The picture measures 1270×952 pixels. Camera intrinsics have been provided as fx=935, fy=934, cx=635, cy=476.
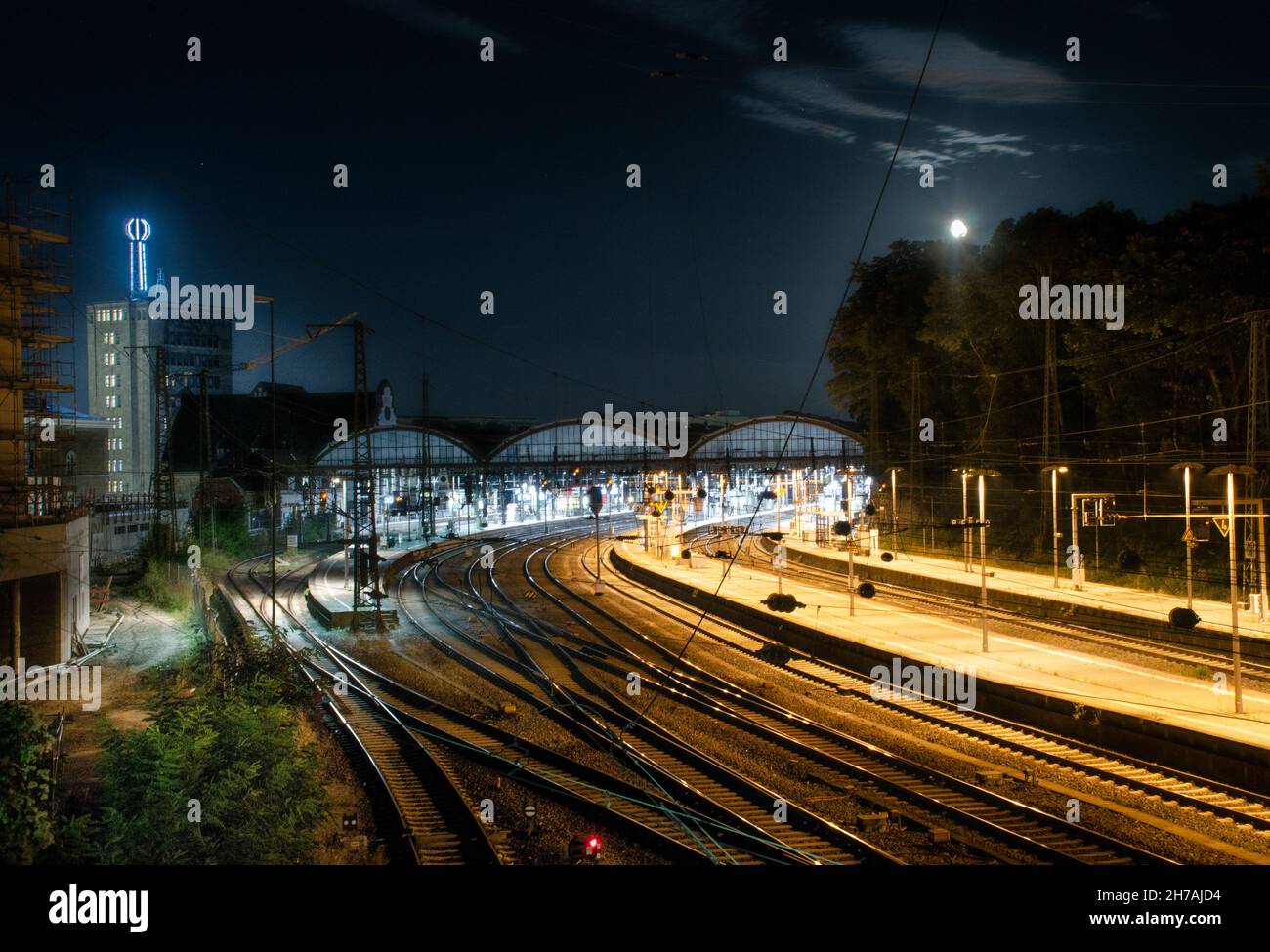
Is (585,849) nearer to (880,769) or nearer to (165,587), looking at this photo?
(880,769)

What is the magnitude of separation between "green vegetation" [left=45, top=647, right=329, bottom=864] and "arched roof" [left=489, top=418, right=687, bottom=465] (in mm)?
50423

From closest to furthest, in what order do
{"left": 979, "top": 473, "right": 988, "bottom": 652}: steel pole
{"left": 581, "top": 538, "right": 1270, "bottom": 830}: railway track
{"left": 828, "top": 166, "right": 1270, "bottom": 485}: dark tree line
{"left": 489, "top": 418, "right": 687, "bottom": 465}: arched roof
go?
{"left": 581, "top": 538, "right": 1270, "bottom": 830}: railway track → {"left": 979, "top": 473, "right": 988, "bottom": 652}: steel pole → {"left": 828, "top": 166, "right": 1270, "bottom": 485}: dark tree line → {"left": 489, "top": 418, "right": 687, "bottom": 465}: arched roof

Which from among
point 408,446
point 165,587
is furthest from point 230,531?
point 408,446

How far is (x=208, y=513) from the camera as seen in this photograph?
128ft

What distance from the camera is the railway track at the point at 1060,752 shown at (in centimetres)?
977

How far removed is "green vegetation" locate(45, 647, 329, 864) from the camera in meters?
7.92

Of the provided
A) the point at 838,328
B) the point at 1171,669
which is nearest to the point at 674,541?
the point at 838,328

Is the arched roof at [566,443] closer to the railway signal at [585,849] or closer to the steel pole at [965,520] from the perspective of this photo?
the steel pole at [965,520]

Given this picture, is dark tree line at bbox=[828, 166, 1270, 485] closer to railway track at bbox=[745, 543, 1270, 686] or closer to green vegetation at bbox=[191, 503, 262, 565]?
railway track at bbox=[745, 543, 1270, 686]

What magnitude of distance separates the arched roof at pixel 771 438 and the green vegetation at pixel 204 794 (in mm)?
51299

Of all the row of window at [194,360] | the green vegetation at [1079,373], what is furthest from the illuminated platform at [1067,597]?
the row of window at [194,360]

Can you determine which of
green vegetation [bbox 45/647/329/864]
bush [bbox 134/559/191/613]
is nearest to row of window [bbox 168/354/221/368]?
bush [bbox 134/559/191/613]
